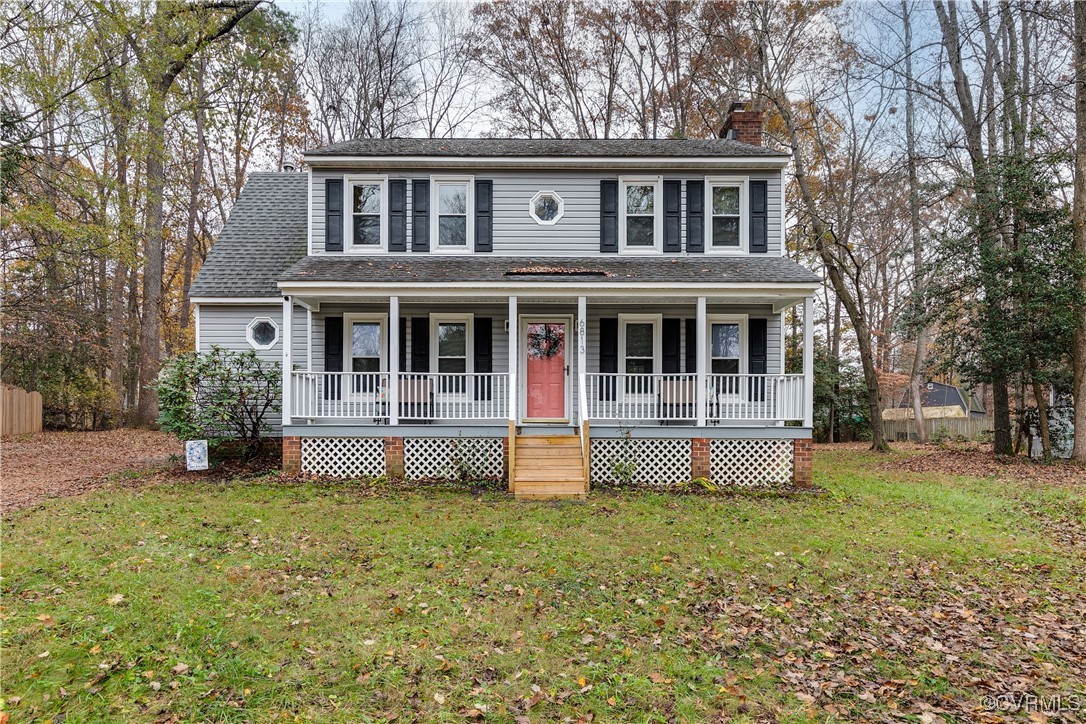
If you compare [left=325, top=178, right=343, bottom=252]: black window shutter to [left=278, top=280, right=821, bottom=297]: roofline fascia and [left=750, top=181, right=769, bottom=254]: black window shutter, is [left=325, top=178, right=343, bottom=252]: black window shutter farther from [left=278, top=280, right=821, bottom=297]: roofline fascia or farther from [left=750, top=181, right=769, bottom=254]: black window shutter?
[left=750, top=181, right=769, bottom=254]: black window shutter

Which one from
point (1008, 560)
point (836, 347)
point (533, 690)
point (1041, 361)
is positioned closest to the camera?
point (533, 690)

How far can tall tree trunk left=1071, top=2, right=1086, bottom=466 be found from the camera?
11.9m

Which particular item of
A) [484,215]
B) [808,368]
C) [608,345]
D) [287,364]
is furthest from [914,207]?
[287,364]

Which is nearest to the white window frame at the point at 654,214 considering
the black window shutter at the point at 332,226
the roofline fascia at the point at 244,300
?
the black window shutter at the point at 332,226

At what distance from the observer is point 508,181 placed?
12.3m

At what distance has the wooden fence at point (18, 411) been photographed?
15.9 meters

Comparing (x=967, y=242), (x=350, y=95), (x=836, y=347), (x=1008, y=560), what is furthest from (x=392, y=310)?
(x=836, y=347)

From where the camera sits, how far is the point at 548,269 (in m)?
11.1

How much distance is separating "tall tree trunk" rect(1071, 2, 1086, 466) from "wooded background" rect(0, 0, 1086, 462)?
0.05m

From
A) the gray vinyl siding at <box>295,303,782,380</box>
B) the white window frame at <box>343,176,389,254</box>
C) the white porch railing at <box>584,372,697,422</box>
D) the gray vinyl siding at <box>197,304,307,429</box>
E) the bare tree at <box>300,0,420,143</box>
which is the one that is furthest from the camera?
the bare tree at <box>300,0,420,143</box>

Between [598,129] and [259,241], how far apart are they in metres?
14.5

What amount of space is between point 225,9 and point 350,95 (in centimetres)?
717

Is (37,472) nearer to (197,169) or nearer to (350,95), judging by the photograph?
(197,169)

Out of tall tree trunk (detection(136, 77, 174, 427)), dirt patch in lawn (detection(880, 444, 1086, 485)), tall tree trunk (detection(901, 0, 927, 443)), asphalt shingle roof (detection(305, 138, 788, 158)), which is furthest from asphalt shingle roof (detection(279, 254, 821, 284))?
tall tree trunk (detection(136, 77, 174, 427))
